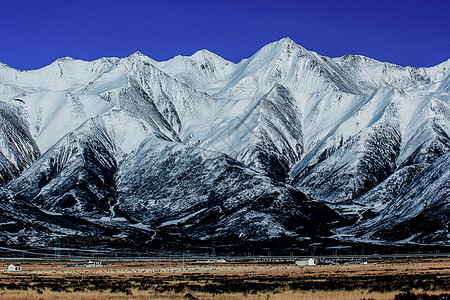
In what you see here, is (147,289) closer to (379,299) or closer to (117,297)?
(117,297)

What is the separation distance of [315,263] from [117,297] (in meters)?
89.0

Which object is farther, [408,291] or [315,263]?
[315,263]

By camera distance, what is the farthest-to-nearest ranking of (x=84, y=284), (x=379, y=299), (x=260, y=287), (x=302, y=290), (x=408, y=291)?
(x=84, y=284) < (x=260, y=287) < (x=302, y=290) < (x=408, y=291) < (x=379, y=299)

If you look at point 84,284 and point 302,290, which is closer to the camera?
point 302,290

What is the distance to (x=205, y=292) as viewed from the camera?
68.9 m

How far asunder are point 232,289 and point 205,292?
12.1ft

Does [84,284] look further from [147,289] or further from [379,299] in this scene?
[379,299]

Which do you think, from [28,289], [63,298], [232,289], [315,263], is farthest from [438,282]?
[315,263]

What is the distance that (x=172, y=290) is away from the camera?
7231cm

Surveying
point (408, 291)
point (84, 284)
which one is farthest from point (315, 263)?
point (408, 291)

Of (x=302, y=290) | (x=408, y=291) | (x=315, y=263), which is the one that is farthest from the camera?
(x=315, y=263)

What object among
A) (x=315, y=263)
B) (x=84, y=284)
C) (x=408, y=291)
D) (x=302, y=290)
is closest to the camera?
(x=408, y=291)

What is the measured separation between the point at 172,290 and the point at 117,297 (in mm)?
8570

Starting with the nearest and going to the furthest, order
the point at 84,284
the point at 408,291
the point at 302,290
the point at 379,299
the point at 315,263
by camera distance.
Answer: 1. the point at 379,299
2. the point at 408,291
3. the point at 302,290
4. the point at 84,284
5. the point at 315,263
